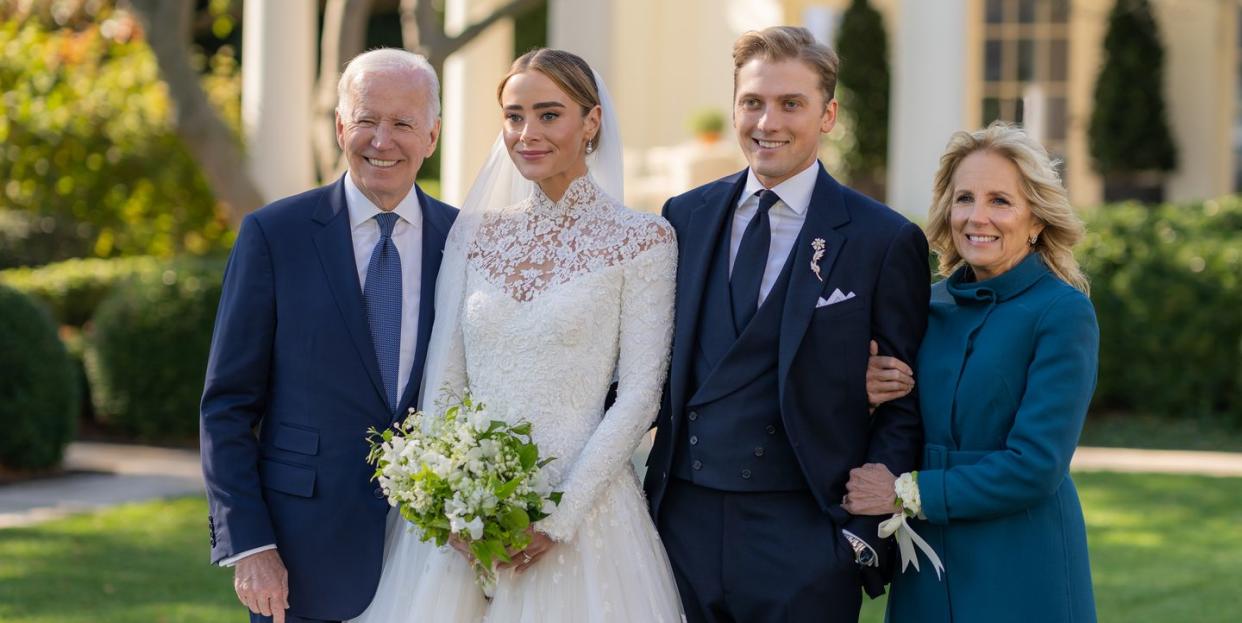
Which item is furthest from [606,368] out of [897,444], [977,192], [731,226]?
[977,192]

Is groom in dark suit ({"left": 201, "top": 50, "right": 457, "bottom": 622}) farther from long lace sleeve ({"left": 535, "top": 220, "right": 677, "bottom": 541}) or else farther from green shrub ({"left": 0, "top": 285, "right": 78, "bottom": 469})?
green shrub ({"left": 0, "top": 285, "right": 78, "bottom": 469})

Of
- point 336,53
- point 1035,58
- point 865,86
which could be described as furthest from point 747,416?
point 865,86

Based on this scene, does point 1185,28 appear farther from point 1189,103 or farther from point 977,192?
point 977,192

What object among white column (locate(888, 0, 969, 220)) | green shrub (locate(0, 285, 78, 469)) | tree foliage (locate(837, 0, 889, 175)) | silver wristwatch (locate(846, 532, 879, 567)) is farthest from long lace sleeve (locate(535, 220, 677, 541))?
tree foliage (locate(837, 0, 889, 175))

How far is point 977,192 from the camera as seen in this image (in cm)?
379

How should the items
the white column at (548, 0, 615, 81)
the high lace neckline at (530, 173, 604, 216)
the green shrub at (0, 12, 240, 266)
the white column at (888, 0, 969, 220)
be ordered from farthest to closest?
the green shrub at (0, 12, 240, 266) < the white column at (548, 0, 615, 81) < the white column at (888, 0, 969, 220) < the high lace neckline at (530, 173, 604, 216)

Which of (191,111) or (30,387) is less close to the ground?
(191,111)

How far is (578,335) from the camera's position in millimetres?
3889

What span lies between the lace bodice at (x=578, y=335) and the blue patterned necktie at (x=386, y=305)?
0.59 ft

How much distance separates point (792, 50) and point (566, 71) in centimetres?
61

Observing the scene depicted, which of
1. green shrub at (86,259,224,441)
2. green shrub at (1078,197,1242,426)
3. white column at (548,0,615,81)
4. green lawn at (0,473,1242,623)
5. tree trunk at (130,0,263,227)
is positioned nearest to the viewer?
green lawn at (0,473,1242,623)

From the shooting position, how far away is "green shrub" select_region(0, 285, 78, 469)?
10.1 meters

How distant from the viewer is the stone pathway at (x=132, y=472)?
933cm

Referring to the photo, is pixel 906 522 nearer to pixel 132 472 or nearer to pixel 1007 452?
pixel 1007 452
